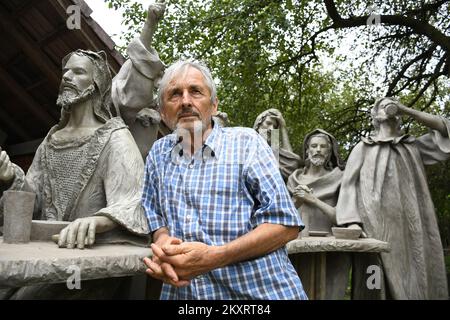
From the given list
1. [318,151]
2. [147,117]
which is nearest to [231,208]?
[147,117]

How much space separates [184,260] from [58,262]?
58 cm

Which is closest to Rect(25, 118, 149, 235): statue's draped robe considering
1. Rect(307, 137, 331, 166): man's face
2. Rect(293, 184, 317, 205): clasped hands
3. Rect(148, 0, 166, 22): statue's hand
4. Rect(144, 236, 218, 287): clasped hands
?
Rect(148, 0, 166, 22): statue's hand

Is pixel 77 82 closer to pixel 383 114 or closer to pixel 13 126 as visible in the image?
pixel 383 114

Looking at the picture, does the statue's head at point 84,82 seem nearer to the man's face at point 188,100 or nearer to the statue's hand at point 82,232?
the statue's hand at point 82,232

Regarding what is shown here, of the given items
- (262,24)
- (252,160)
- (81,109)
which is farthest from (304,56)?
(252,160)

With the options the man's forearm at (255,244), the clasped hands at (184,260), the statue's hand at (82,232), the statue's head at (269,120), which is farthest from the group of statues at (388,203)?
the clasped hands at (184,260)

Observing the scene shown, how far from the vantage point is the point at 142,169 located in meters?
2.82

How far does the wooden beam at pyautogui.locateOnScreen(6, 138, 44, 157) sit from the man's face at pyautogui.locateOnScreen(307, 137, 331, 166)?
3190 millimetres

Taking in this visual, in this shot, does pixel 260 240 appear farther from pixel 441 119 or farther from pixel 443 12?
pixel 443 12

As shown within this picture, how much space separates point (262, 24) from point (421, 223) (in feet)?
14.2

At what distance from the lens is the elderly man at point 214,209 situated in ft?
5.21

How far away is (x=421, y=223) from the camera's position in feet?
14.9

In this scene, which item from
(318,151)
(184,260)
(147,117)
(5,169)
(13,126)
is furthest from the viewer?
(13,126)

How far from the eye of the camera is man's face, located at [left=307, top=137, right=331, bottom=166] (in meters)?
4.86
